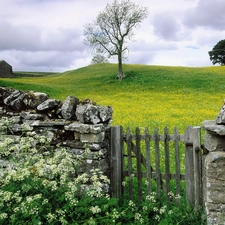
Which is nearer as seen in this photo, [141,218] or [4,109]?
[141,218]

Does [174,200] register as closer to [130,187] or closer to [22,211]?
[130,187]

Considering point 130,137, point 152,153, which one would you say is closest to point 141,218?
point 130,137

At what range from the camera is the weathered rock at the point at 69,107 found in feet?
21.3

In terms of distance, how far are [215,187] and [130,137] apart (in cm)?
183

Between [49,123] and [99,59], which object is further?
[99,59]

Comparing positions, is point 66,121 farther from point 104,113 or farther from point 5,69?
point 5,69

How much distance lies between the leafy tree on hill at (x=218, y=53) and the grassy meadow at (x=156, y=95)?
34.9 meters

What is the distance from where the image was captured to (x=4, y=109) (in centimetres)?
716

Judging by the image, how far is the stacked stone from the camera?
5.31m

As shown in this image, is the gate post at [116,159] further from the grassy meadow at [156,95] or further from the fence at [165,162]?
the grassy meadow at [156,95]

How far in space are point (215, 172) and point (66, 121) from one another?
290 centimetres

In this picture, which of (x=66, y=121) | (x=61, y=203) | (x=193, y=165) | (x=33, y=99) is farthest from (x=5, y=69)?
(x=193, y=165)

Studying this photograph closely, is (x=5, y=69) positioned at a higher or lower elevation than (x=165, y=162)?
higher

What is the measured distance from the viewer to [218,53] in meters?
76.2
